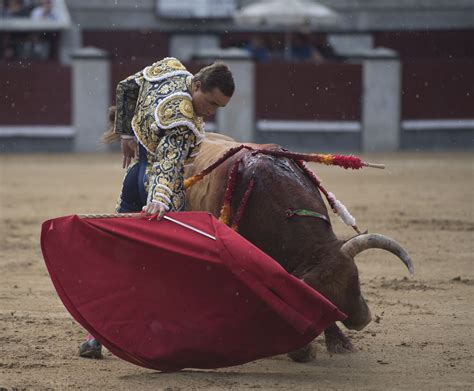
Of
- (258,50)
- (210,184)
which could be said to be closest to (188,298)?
(210,184)

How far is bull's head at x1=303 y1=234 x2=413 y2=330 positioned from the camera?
3.77 meters

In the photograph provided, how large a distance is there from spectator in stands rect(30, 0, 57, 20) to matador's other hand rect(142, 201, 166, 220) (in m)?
12.1

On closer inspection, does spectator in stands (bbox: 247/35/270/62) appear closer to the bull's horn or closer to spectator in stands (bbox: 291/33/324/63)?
spectator in stands (bbox: 291/33/324/63)

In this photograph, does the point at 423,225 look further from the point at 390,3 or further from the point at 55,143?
the point at 390,3

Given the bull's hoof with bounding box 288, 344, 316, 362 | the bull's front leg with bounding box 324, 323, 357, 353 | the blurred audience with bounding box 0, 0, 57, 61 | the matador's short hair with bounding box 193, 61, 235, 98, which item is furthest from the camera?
the blurred audience with bounding box 0, 0, 57, 61

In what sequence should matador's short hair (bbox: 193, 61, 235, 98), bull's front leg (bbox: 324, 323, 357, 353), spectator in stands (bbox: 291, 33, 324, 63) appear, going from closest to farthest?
matador's short hair (bbox: 193, 61, 235, 98)
bull's front leg (bbox: 324, 323, 357, 353)
spectator in stands (bbox: 291, 33, 324, 63)

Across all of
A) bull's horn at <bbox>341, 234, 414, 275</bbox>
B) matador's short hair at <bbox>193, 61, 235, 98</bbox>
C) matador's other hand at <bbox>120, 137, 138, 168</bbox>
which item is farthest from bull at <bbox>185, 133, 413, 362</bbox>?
matador's short hair at <bbox>193, 61, 235, 98</bbox>

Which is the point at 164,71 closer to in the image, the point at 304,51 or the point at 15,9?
the point at 304,51

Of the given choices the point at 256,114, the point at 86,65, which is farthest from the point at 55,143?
the point at 256,114

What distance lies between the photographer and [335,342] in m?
4.06

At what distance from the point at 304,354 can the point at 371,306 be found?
41.6 inches

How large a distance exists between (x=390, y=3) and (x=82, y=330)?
1279 cm

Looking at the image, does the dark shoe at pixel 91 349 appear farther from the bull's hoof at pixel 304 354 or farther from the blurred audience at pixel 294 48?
the blurred audience at pixel 294 48

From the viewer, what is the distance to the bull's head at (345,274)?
377 cm
